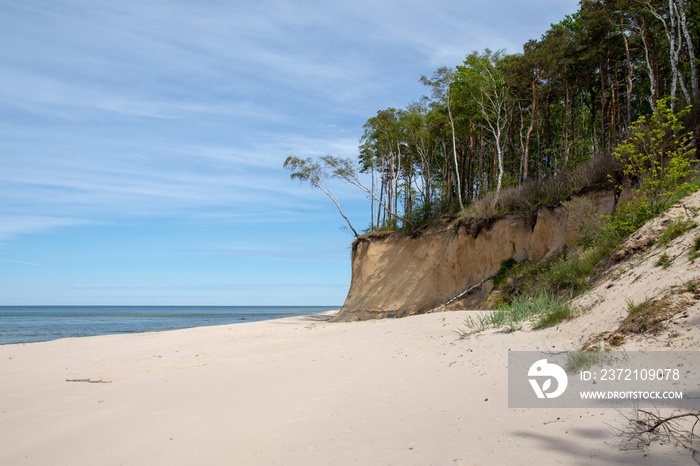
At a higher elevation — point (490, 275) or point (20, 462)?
point (490, 275)

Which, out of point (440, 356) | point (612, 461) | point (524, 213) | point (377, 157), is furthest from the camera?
point (377, 157)

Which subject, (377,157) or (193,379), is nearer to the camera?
(193,379)

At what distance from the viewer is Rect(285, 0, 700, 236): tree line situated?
17.1 m

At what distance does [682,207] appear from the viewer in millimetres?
8312

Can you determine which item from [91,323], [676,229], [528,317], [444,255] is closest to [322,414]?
[528,317]

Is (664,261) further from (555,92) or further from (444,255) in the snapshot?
(555,92)

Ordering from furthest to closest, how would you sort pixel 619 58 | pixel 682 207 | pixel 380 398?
pixel 619 58 → pixel 682 207 → pixel 380 398

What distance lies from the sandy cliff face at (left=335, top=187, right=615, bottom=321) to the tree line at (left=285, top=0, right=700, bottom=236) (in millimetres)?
1955

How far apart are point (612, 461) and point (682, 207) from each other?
24.2 ft

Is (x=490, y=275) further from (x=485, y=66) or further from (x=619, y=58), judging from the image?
(x=619, y=58)

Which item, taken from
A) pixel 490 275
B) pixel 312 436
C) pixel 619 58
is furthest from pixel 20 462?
pixel 619 58

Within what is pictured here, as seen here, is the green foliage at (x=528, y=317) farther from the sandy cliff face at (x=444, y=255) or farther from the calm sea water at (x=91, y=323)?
the calm sea water at (x=91, y=323)

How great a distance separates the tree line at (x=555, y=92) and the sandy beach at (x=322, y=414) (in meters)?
11.0

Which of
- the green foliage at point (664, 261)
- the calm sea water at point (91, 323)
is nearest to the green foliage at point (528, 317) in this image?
the green foliage at point (664, 261)
